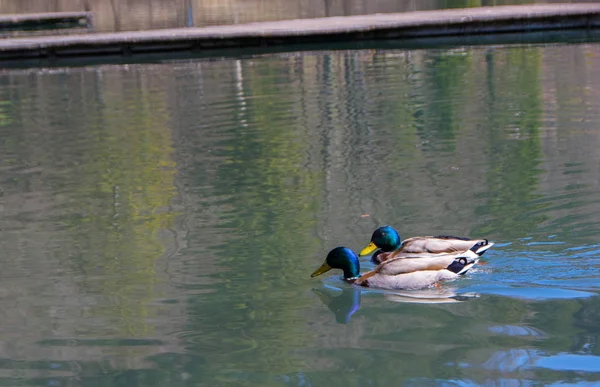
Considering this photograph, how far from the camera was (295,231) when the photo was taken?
9.43 metres

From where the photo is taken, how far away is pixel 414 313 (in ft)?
24.1

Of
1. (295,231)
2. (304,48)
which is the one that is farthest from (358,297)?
(304,48)

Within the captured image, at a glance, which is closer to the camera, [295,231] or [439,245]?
[439,245]

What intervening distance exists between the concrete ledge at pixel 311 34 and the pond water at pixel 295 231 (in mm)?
7782

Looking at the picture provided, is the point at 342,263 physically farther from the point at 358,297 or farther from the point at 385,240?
the point at 385,240

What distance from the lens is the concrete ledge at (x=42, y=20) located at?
34.3 meters

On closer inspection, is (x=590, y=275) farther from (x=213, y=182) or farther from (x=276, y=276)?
(x=213, y=182)

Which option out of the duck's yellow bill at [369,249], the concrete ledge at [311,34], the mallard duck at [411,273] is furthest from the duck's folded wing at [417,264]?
the concrete ledge at [311,34]

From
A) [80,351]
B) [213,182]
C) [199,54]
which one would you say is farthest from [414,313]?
[199,54]

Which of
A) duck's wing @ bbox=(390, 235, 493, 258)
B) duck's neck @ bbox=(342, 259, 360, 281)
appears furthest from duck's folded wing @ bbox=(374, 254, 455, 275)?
duck's neck @ bbox=(342, 259, 360, 281)

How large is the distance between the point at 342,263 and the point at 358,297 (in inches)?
12.2

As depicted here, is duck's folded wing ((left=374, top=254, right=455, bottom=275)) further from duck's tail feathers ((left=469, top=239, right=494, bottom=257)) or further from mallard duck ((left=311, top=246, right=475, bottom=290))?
duck's tail feathers ((left=469, top=239, right=494, bottom=257))

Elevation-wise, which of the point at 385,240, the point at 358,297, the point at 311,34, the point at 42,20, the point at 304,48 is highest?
the point at 42,20

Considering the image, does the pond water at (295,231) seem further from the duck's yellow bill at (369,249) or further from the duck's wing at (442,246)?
the duck's yellow bill at (369,249)
